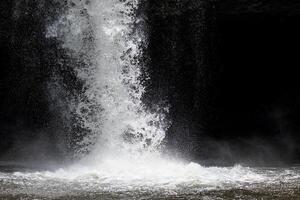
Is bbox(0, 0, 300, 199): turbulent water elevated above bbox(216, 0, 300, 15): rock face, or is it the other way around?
bbox(216, 0, 300, 15): rock face

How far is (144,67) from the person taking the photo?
10.6 m

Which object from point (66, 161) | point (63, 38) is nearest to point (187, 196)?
point (66, 161)

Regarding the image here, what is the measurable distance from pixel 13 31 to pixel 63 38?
119 cm

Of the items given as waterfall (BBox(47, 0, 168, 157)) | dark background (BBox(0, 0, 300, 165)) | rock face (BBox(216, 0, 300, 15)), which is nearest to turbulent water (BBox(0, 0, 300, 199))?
waterfall (BBox(47, 0, 168, 157))

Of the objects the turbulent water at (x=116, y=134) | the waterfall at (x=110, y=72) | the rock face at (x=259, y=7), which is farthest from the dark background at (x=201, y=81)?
the waterfall at (x=110, y=72)

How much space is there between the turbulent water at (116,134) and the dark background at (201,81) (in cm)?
57

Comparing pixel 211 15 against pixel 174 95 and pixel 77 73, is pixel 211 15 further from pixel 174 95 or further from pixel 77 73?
pixel 77 73

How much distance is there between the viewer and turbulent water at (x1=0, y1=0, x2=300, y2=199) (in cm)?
712

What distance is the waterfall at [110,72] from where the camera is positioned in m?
Result: 9.54

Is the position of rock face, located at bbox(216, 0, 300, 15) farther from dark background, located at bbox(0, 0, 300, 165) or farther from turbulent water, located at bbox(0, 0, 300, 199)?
turbulent water, located at bbox(0, 0, 300, 199)

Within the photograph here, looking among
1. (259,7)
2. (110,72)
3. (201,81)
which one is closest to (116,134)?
(110,72)

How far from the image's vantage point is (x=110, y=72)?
988 cm

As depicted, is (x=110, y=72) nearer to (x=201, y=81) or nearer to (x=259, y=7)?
(x=201, y=81)

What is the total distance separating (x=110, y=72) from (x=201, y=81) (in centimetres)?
252
